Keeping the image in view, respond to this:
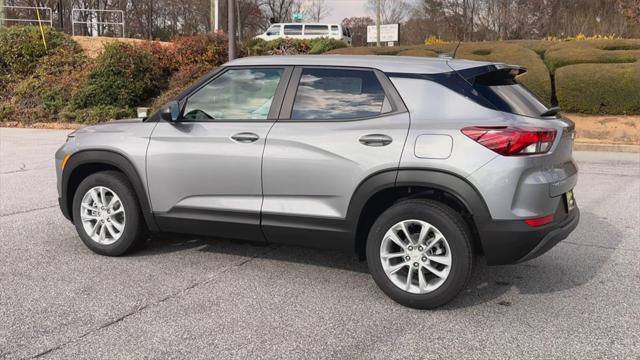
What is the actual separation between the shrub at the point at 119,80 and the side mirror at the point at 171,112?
14.9 metres

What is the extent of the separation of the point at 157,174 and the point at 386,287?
2.03 meters

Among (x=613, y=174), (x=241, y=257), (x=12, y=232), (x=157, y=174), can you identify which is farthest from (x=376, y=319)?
(x=613, y=174)

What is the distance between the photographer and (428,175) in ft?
12.0

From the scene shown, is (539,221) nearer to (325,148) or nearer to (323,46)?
(325,148)

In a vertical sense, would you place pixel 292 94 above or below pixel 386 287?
above

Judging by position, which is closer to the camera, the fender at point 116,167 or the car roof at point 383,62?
the car roof at point 383,62

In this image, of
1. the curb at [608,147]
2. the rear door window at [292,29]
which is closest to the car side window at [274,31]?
the rear door window at [292,29]

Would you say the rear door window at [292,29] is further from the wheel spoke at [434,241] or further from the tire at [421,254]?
the wheel spoke at [434,241]

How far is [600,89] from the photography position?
47.0 feet

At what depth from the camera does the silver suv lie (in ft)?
11.7

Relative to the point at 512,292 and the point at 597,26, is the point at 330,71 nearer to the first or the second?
the point at 512,292

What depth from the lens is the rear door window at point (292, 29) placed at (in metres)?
33.1

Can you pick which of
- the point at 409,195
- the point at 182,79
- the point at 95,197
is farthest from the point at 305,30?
the point at 409,195

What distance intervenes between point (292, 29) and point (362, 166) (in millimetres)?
30879
